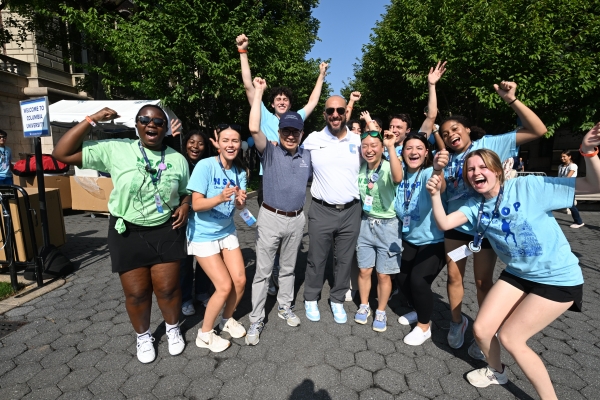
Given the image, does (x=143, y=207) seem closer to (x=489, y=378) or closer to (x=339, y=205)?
(x=339, y=205)

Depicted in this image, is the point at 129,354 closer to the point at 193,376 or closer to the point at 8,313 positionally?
the point at 193,376

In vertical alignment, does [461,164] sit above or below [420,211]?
above

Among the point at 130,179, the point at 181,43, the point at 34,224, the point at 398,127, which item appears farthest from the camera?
the point at 181,43

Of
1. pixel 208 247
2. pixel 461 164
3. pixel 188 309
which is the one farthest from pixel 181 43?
pixel 461 164

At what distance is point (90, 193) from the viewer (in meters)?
9.07

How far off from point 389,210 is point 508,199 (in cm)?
116

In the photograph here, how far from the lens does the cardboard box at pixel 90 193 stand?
8992mm

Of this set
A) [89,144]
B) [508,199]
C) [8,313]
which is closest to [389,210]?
[508,199]

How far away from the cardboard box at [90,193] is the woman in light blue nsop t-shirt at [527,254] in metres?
9.18

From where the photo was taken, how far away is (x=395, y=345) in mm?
3184

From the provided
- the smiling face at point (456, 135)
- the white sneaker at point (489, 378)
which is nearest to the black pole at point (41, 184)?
the smiling face at point (456, 135)

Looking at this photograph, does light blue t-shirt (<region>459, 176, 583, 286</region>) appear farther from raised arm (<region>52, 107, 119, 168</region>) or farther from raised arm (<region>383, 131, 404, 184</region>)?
raised arm (<region>52, 107, 119, 168</region>)

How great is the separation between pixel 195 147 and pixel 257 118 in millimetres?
1139

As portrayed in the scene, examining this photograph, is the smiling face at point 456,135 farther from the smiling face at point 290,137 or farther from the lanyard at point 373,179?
the smiling face at point 290,137
